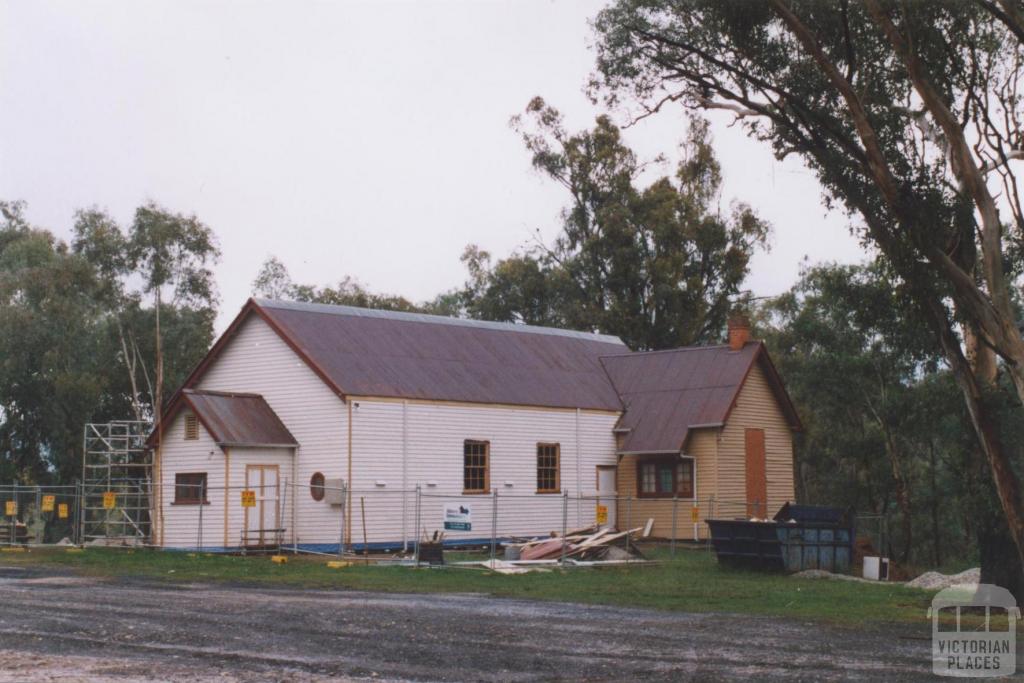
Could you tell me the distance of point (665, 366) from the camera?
48031 mm

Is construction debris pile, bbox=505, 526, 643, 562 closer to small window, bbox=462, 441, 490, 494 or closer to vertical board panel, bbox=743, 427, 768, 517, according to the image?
small window, bbox=462, 441, 490, 494

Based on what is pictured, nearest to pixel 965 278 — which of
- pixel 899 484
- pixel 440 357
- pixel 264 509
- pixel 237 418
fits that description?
pixel 264 509

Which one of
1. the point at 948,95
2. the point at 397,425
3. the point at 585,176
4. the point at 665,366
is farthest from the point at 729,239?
the point at 948,95

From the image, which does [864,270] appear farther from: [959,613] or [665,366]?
[959,613]

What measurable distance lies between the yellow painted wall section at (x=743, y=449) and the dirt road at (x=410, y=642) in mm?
21399

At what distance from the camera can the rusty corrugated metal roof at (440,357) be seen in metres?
40.2

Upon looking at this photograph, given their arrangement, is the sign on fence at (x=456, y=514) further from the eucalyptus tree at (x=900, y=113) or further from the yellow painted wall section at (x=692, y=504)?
the eucalyptus tree at (x=900, y=113)

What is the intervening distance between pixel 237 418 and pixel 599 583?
14.8 meters

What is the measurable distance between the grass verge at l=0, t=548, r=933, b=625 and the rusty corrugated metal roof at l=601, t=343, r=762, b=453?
8673 mm

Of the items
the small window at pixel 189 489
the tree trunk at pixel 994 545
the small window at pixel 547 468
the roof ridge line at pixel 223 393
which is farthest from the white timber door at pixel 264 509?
the tree trunk at pixel 994 545

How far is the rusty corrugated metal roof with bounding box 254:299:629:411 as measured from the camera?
4019cm

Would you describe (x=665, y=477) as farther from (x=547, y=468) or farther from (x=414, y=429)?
(x=414, y=429)

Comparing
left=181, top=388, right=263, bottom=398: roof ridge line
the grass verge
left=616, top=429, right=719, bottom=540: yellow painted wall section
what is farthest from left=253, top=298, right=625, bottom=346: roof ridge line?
the grass verge

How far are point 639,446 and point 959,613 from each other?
22.4 metres
